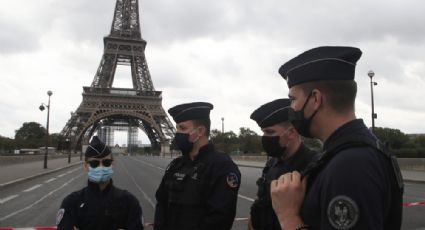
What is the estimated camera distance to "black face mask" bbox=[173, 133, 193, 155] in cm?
425

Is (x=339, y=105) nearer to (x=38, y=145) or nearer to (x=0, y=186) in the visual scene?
(x=0, y=186)

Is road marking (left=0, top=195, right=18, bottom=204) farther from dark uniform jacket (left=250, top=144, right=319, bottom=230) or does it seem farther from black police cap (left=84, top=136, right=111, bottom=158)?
dark uniform jacket (left=250, top=144, right=319, bottom=230)

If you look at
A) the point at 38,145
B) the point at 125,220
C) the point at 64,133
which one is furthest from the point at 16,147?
the point at 125,220

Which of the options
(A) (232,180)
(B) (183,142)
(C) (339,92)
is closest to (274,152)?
(A) (232,180)

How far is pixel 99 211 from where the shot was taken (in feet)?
12.5

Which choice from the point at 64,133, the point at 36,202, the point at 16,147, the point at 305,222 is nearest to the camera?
the point at 305,222

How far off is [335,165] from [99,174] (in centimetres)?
254

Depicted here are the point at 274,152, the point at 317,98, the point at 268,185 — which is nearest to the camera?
the point at 317,98

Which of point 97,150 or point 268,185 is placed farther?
point 97,150

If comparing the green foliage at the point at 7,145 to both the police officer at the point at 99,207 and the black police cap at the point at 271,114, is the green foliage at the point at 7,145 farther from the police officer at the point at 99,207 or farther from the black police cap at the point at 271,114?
the black police cap at the point at 271,114

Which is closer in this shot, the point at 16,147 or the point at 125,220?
the point at 125,220

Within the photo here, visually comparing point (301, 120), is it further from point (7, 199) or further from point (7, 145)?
point (7, 145)

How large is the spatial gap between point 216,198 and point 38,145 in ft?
368

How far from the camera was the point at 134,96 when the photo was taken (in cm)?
8006
